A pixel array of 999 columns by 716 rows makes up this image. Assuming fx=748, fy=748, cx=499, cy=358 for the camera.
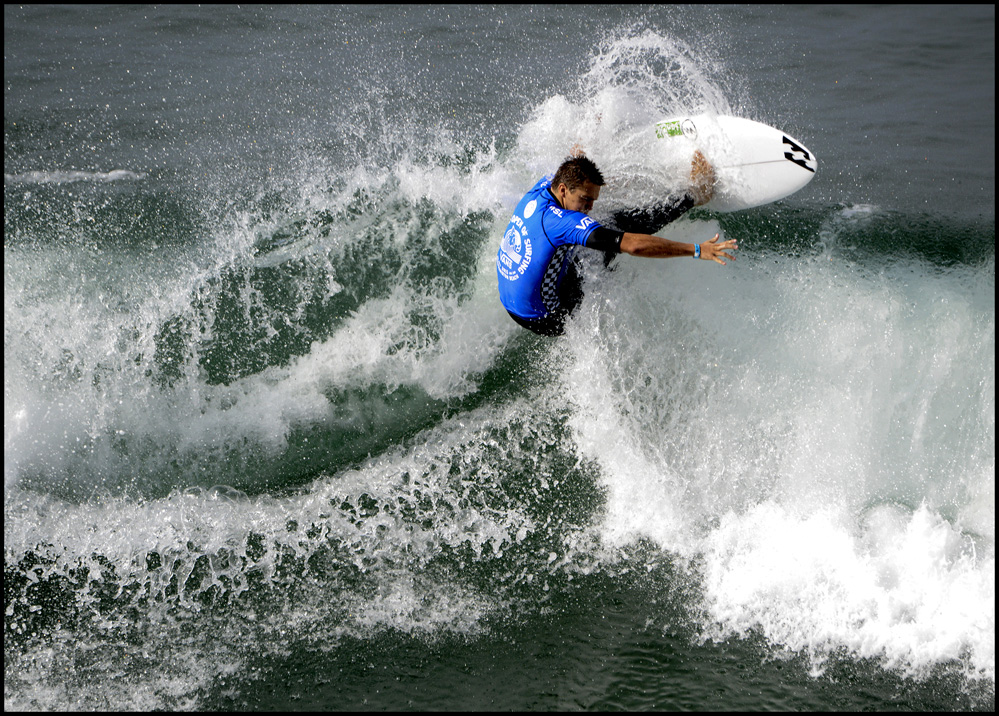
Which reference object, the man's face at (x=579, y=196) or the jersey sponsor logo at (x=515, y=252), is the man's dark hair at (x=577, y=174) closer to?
the man's face at (x=579, y=196)

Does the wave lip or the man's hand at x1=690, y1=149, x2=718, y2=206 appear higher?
the man's hand at x1=690, y1=149, x2=718, y2=206

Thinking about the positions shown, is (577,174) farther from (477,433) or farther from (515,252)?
(477,433)

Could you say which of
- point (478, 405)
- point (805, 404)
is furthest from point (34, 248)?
point (805, 404)

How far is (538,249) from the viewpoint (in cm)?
461

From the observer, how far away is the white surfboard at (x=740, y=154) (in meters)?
5.42

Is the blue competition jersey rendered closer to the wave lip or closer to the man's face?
the man's face

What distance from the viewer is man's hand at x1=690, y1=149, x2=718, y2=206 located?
5379 millimetres

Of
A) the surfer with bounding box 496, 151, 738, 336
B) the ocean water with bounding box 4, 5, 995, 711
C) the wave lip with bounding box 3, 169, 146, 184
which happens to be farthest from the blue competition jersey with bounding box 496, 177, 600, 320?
the wave lip with bounding box 3, 169, 146, 184

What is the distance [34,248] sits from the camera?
6.12m

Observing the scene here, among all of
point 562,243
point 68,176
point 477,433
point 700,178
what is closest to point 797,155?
point 700,178

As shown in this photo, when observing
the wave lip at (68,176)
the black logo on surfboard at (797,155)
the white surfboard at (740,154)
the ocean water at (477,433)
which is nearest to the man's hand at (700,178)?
the white surfboard at (740,154)

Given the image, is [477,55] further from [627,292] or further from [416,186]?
[627,292]

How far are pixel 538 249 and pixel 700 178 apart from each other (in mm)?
1578

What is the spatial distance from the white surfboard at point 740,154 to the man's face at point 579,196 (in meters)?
1.20
